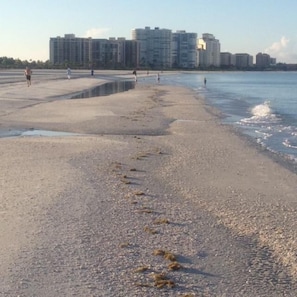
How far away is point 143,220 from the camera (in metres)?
9.02

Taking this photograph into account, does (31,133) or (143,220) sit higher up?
(143,220)

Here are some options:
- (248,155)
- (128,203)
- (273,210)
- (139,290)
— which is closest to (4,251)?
(139,290)

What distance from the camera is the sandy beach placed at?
6.59m

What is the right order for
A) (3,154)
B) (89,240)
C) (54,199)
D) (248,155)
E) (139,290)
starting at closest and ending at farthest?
(139,290), (89,240), (54,199), (3,154), (248,155)

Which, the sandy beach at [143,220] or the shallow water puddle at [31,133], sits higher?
the sandy beach at [143,220]

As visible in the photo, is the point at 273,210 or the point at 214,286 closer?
the point at 214,286

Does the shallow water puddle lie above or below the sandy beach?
below

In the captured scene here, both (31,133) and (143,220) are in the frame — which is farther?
(31,133)

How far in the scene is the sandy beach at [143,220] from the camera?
21.6ft

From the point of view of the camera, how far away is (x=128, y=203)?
10.1 meters

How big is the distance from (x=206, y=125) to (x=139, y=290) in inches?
758

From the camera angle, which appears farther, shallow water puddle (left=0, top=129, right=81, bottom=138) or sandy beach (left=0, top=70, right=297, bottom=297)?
shallow water puddle (left=0, top=129, right=81, bottom=138)

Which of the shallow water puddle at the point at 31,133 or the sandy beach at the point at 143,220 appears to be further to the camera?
the shallow water puddle at the point at 31,133

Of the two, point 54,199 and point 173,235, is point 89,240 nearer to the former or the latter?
point 173,235
